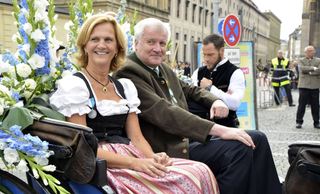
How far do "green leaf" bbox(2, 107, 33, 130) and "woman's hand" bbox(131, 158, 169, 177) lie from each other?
2.14 ft

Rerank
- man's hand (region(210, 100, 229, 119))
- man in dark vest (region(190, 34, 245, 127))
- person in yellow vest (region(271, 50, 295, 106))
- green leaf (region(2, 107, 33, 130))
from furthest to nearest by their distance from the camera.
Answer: person in yellow vest (region(271, 50, 295, 106)) → man in dark vest (region(190, 34, 245, 127)) → man's hand (region(210, 100, 229, 119)) → green leaf (region(2, 107, 33, 130))

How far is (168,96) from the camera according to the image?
3283 millimetres

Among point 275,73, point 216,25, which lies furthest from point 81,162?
point 275,73

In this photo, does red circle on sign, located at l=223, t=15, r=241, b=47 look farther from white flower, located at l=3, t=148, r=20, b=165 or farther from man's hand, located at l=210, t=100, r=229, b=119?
white flower, located at l=3, t=148, r=20, b=165

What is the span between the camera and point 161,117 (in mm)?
2977

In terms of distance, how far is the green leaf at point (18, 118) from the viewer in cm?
218

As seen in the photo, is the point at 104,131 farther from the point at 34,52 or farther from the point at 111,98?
the point at 34,52

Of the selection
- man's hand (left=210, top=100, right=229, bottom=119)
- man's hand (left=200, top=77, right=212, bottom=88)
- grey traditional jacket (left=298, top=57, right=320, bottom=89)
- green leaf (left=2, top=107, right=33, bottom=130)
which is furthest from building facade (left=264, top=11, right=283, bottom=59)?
green leaf (left=2, top=107, right=33, bottom=130)

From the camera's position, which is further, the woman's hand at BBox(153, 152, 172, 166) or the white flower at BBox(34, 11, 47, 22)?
the woman's hand at BBox(153, 152, 172, 166)

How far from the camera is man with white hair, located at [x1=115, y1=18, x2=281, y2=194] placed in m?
2.90

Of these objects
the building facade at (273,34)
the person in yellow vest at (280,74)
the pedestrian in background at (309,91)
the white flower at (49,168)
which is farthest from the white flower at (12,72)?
the building facade at (273,34)

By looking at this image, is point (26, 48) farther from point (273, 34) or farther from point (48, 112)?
point (273, 34)

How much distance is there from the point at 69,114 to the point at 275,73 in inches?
528

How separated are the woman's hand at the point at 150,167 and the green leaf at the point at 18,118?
0.65 metres
